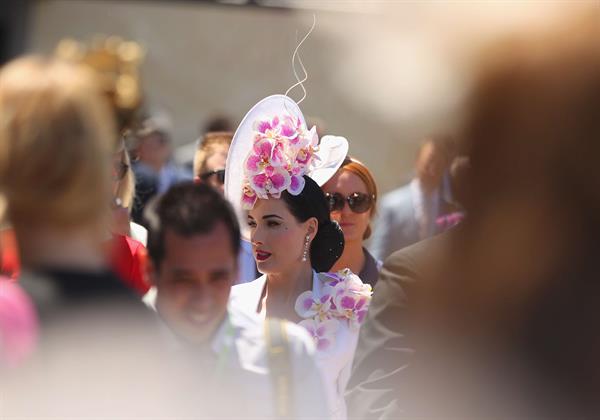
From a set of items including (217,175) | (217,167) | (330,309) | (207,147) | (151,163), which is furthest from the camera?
(151,163)

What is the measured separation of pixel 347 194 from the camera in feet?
13.5

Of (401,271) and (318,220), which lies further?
(318,220)

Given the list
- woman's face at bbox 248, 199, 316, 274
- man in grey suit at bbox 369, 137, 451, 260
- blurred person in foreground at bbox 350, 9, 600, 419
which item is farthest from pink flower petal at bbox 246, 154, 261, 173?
man in grey suit at bbox 369, 137, 451, 260

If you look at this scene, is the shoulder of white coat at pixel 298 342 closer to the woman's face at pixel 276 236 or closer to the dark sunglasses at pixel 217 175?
the woman's face at pixel 276 236

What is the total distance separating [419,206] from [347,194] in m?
→ 1.91

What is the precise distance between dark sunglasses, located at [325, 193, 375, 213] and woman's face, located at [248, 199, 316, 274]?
0.66 m

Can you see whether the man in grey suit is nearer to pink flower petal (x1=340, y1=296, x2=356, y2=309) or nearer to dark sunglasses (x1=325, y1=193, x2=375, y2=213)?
dark sunglasses (x1=325, y1=193, x2=375, y2=213)

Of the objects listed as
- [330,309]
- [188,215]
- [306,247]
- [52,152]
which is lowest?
[330,309]

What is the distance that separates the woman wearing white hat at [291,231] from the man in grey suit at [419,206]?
2125mm

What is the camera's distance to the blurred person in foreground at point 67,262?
1.78 m

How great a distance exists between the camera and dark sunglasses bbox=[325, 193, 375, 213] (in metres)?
4.10

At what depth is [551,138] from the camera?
1.41 metres

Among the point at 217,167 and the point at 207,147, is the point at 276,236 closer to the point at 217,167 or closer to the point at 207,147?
the point at 217,167

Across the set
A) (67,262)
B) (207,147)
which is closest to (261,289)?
(207,147)
